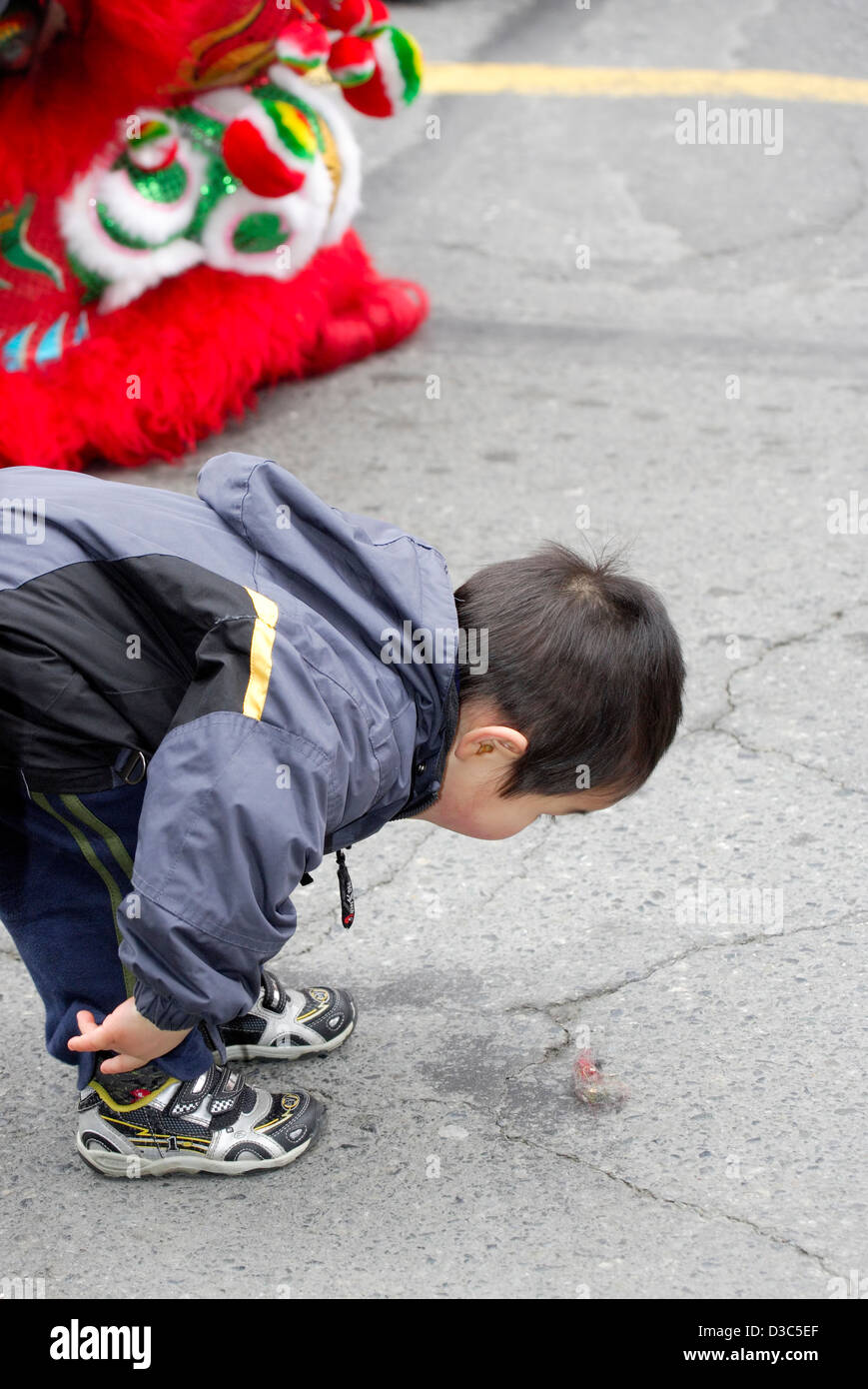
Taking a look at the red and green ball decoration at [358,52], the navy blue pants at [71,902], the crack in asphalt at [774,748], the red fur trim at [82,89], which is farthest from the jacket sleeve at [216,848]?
the red and green ball decoration at [358,52]

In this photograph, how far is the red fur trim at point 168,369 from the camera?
3.12 m

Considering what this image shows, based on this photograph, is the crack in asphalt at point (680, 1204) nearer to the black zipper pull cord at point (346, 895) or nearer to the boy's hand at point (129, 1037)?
the black zipper pull cord at point (346, 895)

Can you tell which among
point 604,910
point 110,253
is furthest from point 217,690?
point 110,253

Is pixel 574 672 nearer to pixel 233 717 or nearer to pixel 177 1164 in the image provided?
→ pixel 233 717

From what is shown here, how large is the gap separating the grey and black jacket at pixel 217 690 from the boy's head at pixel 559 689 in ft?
0.15

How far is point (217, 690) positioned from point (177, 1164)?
0.66 metres

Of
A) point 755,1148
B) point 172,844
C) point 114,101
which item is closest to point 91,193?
point 114,101

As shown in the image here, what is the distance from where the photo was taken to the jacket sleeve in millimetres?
1422

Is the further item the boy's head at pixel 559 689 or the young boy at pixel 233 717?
the boy's head at pixel 559 689

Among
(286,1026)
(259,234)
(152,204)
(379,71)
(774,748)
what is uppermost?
(379,71)

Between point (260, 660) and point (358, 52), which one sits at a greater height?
point (358, 52)

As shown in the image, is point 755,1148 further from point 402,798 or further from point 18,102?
point 18,102

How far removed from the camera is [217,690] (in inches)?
56.6

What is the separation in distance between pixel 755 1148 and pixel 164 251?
7.21 feet
